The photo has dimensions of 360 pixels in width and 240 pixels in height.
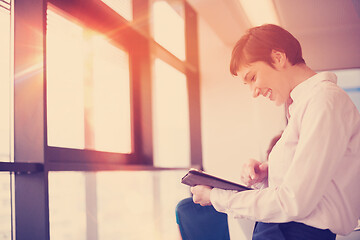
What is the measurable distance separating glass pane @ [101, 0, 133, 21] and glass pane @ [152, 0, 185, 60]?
0.45 metres

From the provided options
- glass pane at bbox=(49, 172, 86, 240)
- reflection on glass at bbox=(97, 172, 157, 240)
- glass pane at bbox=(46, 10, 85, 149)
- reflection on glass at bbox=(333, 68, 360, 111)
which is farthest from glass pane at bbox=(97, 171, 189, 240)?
reflection on glass at bbox=(333, 68, 360, 111)

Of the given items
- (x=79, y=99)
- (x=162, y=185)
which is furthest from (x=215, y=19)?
(x=79, y=99)

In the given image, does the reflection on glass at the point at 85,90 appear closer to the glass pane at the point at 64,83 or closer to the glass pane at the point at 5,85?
the glass pane at the point at 64,83

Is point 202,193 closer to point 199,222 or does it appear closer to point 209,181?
point 209,181

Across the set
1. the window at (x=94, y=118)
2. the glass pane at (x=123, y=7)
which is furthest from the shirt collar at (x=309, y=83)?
the glass pane at (x=123, y=7)

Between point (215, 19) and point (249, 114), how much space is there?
156cm

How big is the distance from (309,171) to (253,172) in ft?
1.41

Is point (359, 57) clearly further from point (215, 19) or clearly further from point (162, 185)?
point (162, 185)

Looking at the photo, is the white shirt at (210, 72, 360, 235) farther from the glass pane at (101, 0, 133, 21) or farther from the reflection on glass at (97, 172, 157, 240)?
the glass pane at (101, 0, 133, 21)

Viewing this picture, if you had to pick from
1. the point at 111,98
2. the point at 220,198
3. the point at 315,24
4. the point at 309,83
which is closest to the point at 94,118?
the point at 111,98

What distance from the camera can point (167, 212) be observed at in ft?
13.7

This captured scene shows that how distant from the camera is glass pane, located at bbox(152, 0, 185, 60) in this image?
4.29 metres

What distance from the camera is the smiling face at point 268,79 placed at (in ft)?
4.53

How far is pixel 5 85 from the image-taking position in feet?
6.90
